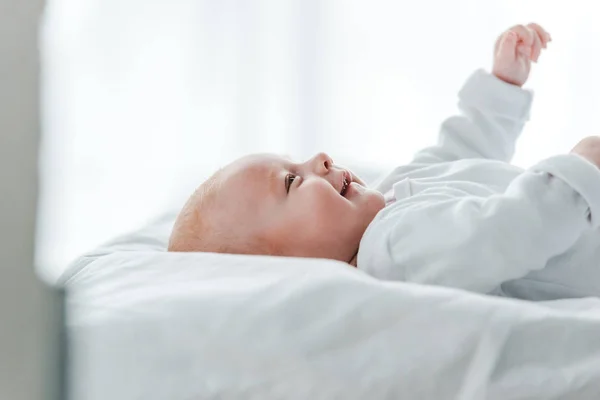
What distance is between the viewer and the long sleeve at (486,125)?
1.26 m

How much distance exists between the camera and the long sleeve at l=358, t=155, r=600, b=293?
30.0 inches

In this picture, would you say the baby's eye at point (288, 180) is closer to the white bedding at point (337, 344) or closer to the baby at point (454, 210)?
the baby at point (454, 210)

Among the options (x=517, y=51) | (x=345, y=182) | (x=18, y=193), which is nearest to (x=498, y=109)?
(x=517, y=51)

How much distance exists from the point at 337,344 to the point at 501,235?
273 mm

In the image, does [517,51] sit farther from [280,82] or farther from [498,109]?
[280,82]

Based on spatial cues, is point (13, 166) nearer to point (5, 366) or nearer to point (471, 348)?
point (5, 366)

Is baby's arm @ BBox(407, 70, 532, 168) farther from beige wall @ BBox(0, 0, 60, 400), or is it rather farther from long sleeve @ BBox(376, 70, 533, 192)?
beige wall @ BBox(0, 0, 60, 400)

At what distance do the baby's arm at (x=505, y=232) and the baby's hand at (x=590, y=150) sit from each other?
0.04 metres

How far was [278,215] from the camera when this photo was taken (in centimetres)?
96

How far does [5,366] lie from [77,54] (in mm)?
1695

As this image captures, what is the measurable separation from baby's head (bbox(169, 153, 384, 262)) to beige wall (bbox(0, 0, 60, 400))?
748 millimetres

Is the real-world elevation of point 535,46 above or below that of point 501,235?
above

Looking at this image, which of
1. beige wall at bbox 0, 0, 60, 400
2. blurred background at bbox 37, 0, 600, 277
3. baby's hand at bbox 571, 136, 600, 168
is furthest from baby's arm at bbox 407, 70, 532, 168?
beige wall at bbox 0, 0, 60, 400

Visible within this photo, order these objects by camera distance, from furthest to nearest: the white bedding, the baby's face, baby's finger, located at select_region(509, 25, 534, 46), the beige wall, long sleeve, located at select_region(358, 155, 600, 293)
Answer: baby's finger, located at select_region(509, 25, 534, 46) < the baby's face < long sleeve, located at select_region(358, 155, 600, 293) < the white bedding < the beige wall
